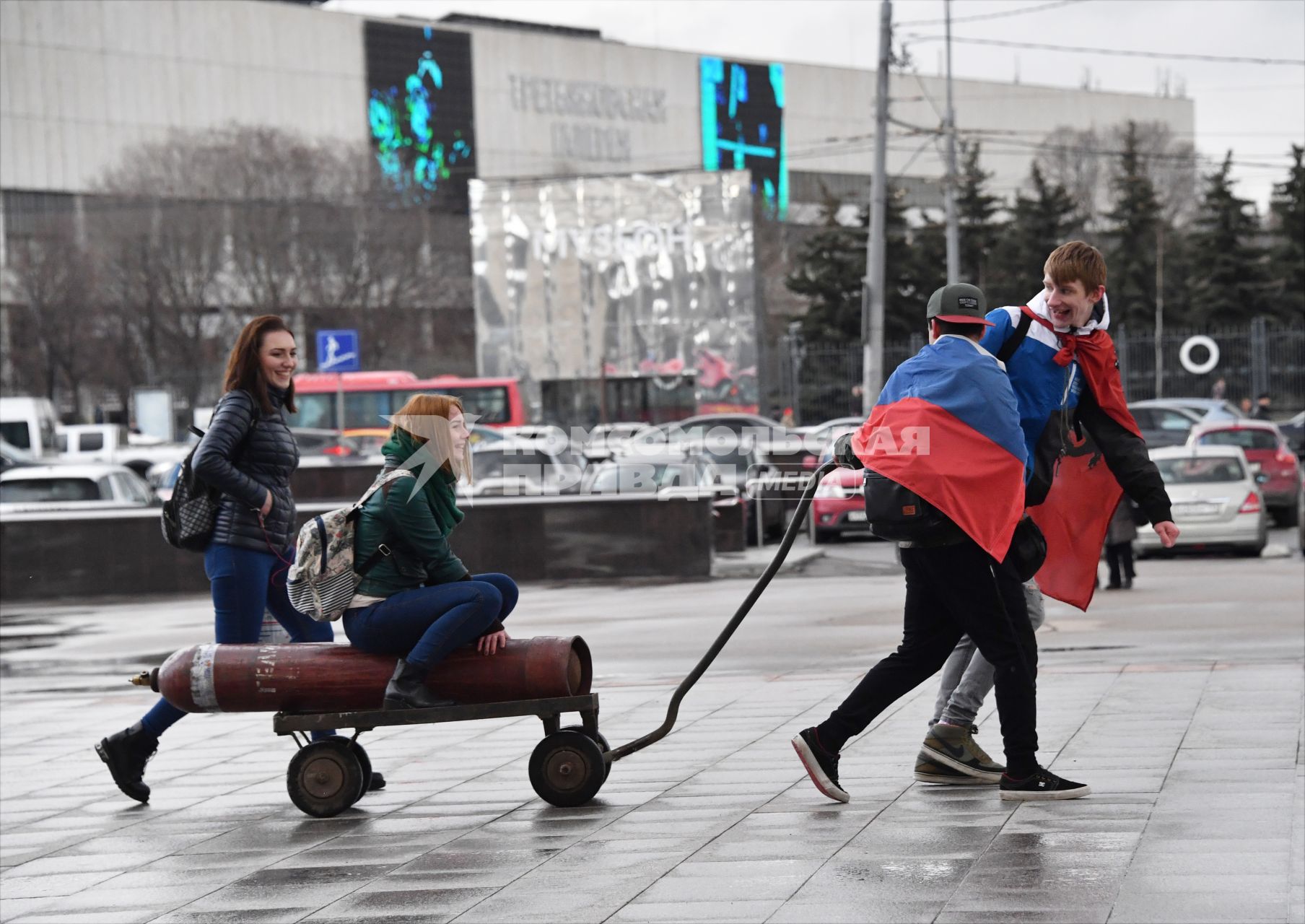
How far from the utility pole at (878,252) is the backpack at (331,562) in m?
18.1

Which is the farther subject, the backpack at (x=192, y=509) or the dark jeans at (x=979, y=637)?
the backpack at (x=192, y=509)

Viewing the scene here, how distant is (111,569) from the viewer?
18688 millimetres

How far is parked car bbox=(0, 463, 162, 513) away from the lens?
20984 millimetres

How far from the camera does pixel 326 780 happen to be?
6461 mm

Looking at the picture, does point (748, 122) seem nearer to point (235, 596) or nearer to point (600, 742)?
point (235, 596)

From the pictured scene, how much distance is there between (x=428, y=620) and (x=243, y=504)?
1.15m

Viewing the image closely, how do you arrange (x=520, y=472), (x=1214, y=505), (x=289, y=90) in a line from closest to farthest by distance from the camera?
(x=1214, y=505) < (x=520, y=472) < (x=289, y=90)

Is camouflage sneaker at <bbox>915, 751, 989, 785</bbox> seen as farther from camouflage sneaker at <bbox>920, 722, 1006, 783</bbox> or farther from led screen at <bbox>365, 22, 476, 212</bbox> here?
led screen at <bbox>365, 22, 476, 212</bbox>

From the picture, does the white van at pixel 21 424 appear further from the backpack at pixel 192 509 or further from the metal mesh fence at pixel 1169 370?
the backpack at pixel 192 509

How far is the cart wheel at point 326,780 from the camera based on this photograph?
21.1ft

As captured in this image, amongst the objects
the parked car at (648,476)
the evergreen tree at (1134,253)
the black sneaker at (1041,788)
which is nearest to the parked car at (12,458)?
the parked car at (648,476)

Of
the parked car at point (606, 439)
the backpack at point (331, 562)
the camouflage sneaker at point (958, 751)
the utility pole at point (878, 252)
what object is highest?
the utility pole at point (878, 252)

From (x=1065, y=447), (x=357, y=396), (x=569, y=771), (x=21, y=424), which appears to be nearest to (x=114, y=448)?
(x=21, y=424)

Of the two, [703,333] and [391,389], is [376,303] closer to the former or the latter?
[391,389]
